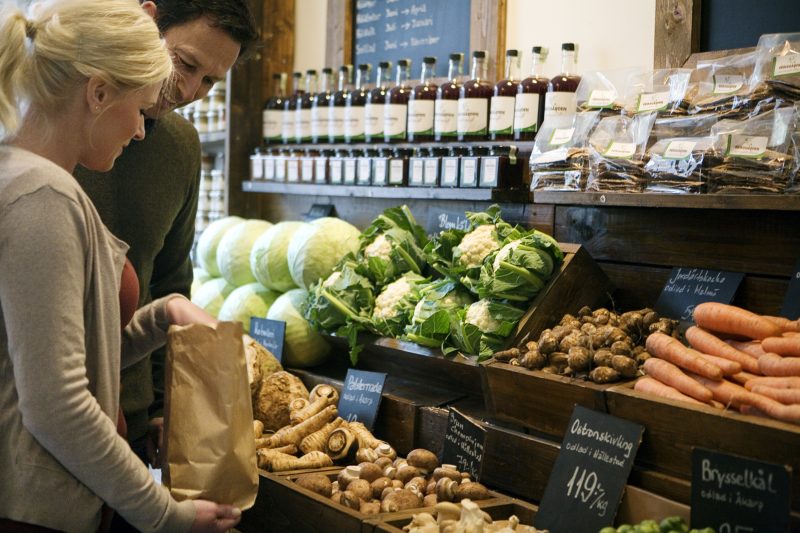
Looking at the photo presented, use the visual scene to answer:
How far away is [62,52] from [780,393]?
1.47 metres

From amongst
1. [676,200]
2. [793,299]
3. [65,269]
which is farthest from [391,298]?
[65,269]

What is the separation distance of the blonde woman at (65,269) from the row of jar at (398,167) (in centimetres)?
142

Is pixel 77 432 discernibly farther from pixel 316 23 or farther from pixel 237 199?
pixel 316 23

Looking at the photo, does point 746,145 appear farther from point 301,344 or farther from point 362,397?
point 301,344

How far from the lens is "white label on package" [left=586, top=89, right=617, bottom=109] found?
2.55 m

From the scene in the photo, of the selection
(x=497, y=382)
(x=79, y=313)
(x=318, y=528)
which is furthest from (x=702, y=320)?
(x=79, y=313)

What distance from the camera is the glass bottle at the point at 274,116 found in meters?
4.04

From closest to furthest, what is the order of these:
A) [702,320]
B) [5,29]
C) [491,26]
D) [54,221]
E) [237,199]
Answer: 1. [54,221]
2. [5,29]
3. [702,320]
4. [491,26]
5. [237,199]

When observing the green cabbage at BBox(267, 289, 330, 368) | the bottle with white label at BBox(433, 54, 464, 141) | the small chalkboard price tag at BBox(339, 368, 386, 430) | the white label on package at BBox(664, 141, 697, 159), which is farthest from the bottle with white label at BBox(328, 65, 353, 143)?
the white label on package at BBox(664, 141, 697, 159)

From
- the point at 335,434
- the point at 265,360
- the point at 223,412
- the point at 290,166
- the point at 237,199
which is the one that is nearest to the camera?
the point at 223,412

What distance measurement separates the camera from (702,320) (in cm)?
201

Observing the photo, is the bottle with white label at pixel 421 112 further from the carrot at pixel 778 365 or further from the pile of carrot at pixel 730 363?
the carrot at pixel 778 365

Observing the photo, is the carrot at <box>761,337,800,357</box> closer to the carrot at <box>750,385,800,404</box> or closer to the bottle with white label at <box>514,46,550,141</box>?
the carrot at <box>750,385,800,404</box>

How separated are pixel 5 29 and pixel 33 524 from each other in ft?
2.87
